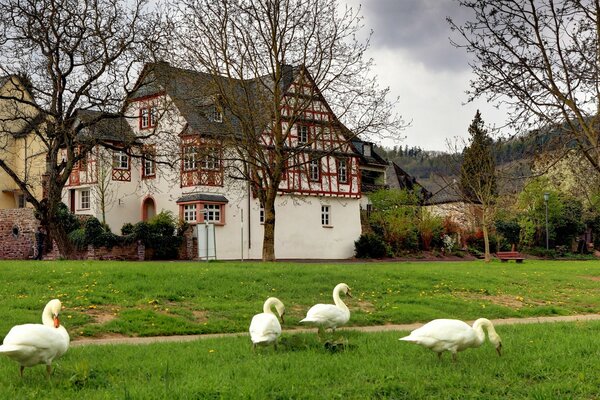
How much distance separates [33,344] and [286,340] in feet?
13.3

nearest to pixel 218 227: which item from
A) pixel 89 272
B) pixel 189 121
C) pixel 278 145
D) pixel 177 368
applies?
pixel 189 121

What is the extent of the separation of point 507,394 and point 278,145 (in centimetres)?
2265

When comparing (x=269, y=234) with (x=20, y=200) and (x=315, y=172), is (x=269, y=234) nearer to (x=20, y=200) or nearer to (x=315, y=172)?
(x=315, y=172)

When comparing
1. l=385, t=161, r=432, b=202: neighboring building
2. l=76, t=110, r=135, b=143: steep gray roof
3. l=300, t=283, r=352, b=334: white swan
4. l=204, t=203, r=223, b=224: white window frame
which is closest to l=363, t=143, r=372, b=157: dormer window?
l=385, t=161, r=432, b=202: neighboring building

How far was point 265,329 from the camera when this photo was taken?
940cm

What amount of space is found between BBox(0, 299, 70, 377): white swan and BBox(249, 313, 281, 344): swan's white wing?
250 centimetres

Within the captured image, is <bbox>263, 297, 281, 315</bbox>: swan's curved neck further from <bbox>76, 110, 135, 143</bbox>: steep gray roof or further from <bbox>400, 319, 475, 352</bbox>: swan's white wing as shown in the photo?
<bbox>76, 110, 135, 143</bbox>: steep gray roof

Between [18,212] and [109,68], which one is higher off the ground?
[109,68]

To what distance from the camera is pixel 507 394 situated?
764cm

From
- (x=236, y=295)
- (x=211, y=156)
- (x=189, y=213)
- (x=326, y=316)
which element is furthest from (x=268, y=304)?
(x=189, y=213)

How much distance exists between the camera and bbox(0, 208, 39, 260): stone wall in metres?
41.1

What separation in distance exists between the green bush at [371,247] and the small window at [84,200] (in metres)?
18.8

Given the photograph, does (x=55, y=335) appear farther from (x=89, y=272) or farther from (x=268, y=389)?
(x=89, y=272)

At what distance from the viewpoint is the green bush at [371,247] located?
48875 millimetres
